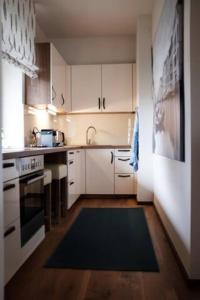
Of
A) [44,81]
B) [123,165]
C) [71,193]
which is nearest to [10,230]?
[71,193]

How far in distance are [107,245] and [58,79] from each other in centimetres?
255

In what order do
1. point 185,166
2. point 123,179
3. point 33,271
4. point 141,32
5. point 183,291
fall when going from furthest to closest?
point 123,179 → point 141,32 → point 33,271 → point 185,166 → point 183,291

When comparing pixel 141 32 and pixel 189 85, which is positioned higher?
pixel 141 32

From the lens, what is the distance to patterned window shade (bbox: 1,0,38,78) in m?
2.55

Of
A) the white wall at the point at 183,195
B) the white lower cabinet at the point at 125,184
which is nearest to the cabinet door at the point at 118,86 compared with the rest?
the white lower cabinet at the point at 125,184

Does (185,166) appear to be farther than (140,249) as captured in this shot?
No

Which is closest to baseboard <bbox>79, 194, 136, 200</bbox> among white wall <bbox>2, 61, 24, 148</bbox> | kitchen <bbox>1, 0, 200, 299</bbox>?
kitchen <bbox>1, 0, 200, 299</bbox>

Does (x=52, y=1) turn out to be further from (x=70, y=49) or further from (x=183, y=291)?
(x=183, y=291)

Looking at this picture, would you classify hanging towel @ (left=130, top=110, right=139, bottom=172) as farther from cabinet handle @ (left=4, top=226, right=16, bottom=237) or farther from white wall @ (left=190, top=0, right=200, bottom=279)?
cabinet handle @ (left=4, top=226, right=16, bottom=237)

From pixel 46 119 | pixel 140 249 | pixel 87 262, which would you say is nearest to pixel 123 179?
pixel 46 119

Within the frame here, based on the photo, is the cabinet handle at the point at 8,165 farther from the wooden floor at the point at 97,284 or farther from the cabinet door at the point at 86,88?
the cabinet door at the point at 86,88

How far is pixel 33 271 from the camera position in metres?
1.88

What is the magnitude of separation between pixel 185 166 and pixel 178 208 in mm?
430

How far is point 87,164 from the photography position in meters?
4.23
